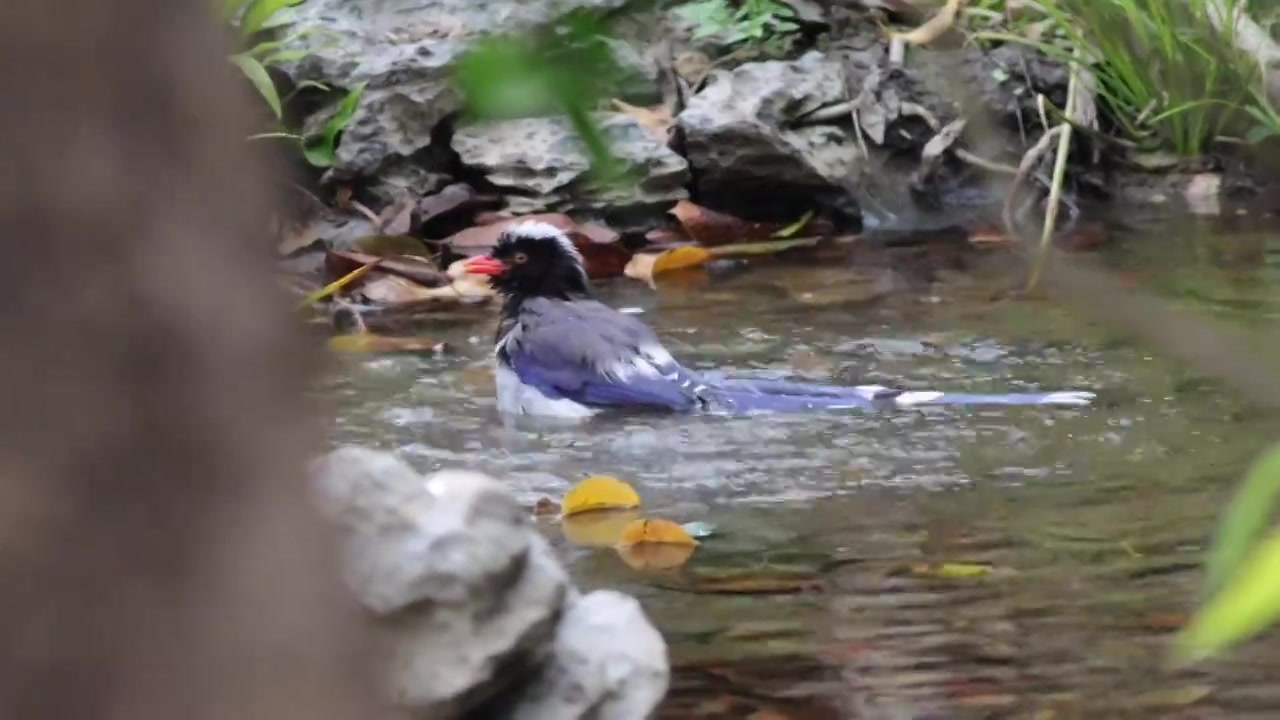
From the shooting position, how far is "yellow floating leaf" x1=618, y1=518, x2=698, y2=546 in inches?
138

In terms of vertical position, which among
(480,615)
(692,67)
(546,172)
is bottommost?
(546,172)

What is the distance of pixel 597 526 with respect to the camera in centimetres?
371

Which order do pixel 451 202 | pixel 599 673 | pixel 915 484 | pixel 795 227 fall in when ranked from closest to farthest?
pixel 599 673 < pixel 915 484 < pixel 451 202 < pixel 795 227

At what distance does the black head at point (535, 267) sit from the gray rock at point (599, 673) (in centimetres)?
375

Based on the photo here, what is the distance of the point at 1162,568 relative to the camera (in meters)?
3.16

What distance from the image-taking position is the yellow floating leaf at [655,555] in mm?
3377

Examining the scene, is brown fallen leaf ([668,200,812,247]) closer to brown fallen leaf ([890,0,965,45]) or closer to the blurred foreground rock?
the blurred foreground rock

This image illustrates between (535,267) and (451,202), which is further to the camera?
(451,202)

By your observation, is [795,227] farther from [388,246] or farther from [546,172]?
[388,246]

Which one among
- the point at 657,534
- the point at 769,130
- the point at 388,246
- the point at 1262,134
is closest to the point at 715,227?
the point at 769,130

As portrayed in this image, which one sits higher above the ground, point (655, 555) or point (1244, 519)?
point (1244, 519)

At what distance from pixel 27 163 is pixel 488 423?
4.53 metres

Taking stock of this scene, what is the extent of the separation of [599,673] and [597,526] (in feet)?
4.02

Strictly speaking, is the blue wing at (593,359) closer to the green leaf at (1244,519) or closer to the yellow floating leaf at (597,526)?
the yellow floating leaf at (597,526)
